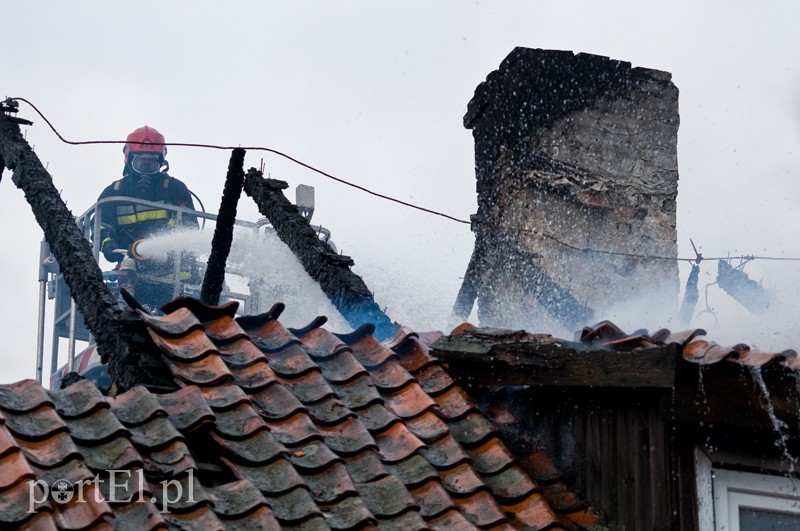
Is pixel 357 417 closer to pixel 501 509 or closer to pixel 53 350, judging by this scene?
pixel 501 509

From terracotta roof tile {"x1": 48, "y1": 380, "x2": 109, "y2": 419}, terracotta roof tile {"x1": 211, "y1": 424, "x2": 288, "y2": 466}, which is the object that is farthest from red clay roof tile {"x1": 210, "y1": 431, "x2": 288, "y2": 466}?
terracotta roof tile {"x1": 48, "y1": 380, "x2": 109, "y2": 419}

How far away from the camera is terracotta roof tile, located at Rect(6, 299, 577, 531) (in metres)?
4.02

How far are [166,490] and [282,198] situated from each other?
5.50 meters

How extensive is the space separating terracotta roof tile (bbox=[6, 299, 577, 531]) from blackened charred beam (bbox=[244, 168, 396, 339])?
5.79 ft

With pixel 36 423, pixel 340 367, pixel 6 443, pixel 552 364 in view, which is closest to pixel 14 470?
pixel 6 443

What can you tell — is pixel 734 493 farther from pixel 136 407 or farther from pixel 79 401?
pixel 79 401

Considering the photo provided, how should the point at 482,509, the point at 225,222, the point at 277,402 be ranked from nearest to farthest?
the point at 482,509 → the point at 277,402 → the point at 225,222

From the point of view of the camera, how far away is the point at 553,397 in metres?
5.50

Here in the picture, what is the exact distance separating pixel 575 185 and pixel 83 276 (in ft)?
15.3

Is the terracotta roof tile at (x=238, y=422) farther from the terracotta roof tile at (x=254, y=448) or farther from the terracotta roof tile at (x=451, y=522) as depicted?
the terracotta roof tile at (x=451, y=522)

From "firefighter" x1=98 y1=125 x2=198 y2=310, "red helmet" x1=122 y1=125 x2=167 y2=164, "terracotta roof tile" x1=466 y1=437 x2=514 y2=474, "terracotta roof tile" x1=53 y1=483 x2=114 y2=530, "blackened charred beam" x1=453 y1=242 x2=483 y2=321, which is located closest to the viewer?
"terracotta roof tile" x1=53 y1=483 x2=114 y2=530

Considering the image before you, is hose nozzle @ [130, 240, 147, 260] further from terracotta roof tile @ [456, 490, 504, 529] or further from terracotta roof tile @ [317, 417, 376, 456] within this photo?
terracotta roof tile @ [456, 490, 504, 529]
